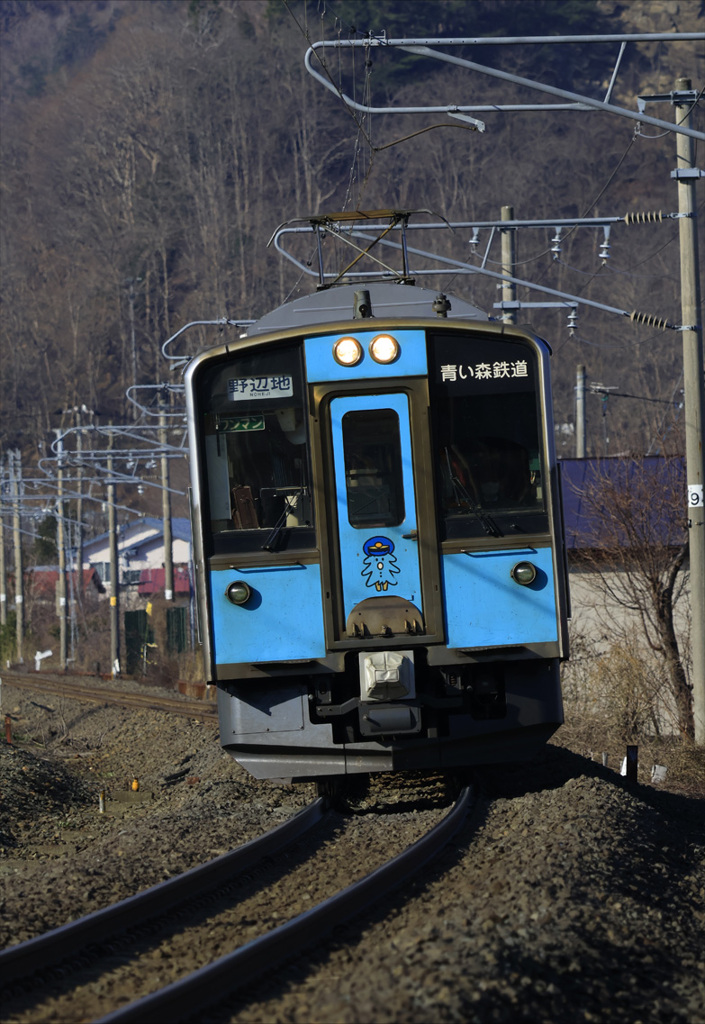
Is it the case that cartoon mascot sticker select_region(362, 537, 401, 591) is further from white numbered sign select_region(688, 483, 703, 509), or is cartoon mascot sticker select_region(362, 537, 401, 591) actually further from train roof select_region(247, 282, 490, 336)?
white numbered sign select_region(688, 483, 703, 509)

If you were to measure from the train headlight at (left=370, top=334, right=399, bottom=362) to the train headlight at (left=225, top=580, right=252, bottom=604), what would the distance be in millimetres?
1710

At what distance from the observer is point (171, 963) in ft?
18.8

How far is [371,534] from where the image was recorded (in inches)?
350

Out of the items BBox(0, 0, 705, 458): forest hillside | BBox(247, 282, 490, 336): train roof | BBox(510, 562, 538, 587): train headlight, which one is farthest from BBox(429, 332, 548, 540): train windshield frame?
BBox(0, 0, 705, 458): forest hillside

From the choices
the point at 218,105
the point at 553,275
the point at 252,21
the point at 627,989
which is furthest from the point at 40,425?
the point at 627,989

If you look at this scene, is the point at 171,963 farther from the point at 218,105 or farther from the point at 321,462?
the point at 218,105

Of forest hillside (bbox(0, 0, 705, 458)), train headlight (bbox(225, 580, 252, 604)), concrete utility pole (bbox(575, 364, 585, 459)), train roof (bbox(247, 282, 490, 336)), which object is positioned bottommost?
train headlight (bbox(225, 580, 252, 604))

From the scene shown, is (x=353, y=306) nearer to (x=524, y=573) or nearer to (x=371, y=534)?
(x=371, y=534)

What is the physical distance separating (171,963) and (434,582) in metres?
3.65

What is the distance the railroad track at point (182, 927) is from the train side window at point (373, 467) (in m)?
Answer: 2.15

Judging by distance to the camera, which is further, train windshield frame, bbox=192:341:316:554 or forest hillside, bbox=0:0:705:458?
forest hillside, bbox=0:0:705:458

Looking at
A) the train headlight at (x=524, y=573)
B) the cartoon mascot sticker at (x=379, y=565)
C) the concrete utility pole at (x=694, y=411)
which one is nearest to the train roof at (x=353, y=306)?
the cartoon mascot sticker at (x=379, y=565)

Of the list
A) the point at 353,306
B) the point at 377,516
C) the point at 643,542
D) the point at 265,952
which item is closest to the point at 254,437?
the point at 377,516

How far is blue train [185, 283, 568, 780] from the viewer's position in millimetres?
8828
